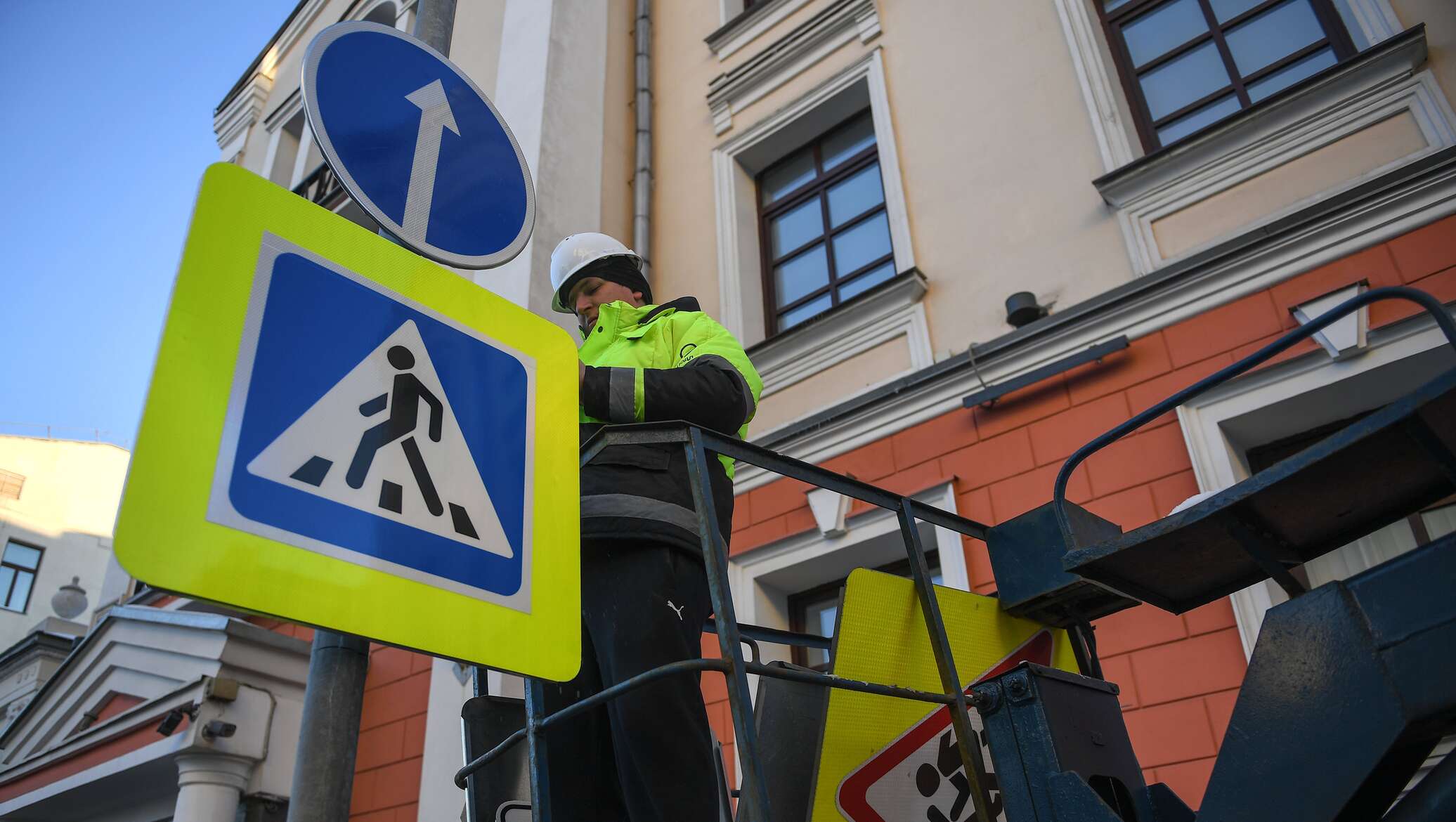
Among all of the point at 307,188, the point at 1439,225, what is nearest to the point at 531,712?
the point at 1439,225

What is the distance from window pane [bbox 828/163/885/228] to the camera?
23.2ft

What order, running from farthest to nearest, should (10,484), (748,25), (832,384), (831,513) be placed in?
(10,484) < (748,25) < (832,384) < (831,513)

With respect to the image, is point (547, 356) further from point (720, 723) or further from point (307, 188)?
point (307, 188)

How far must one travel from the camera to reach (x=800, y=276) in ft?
23.7

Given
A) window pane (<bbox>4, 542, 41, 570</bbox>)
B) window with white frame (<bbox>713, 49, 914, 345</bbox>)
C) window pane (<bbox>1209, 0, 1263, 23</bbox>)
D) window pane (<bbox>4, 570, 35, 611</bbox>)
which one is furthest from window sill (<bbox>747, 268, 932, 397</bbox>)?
window pane (<bbox>4, 542, 41, 570</bbox>)

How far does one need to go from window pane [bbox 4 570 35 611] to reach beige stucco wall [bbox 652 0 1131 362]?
25.5 m

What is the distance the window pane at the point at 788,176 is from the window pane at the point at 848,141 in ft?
0.53

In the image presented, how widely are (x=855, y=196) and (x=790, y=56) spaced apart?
138 cm

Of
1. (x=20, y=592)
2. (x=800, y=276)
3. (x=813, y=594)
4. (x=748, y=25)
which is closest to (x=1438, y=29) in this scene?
(x=800, y=276)

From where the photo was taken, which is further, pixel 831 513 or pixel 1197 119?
pixel 831 513

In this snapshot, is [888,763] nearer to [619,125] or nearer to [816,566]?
[816,566]

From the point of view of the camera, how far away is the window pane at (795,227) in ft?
24.3

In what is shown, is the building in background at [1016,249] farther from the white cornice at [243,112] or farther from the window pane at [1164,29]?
the white cornice at [243,112]

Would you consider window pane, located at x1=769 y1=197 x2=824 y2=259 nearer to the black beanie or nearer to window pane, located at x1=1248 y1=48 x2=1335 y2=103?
window pane, located at x1=1248 y1=48 x2=1335 y2=103
